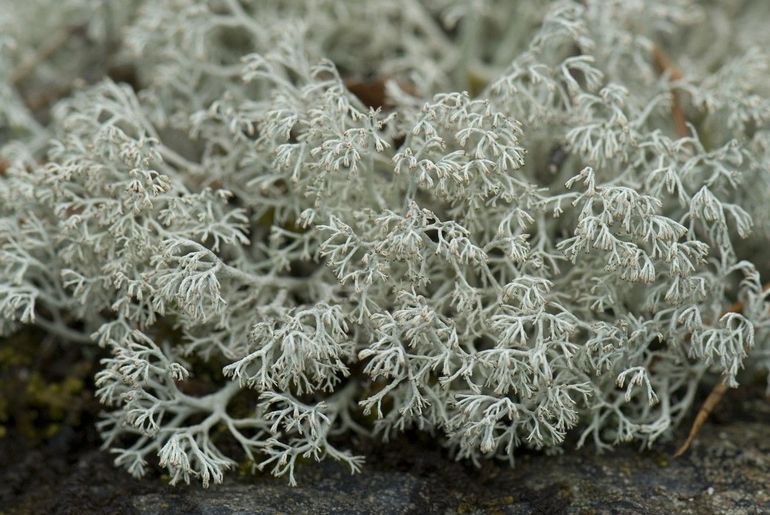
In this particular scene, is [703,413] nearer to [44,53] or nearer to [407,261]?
[407,261]

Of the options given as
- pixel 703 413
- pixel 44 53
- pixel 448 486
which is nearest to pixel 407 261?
pixel 448 486

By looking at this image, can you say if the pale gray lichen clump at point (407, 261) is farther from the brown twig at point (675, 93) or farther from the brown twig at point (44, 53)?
the brown twig at point (44, 53)

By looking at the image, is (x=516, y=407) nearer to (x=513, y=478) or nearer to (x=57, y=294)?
(x=513, y=478)

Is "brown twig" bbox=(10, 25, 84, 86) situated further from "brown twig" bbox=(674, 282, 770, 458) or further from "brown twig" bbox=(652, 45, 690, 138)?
"brown twig" bbox=(674, 282, 770, 458)

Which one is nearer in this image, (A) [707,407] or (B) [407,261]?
(B) [407,261]

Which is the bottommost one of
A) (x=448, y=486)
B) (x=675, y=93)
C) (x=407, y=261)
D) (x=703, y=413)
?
(x=448, y=486)

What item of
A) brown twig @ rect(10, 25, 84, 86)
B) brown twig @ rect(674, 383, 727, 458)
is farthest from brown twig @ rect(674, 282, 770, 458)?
brown twig @ rect(10, 25, 84, 86)
